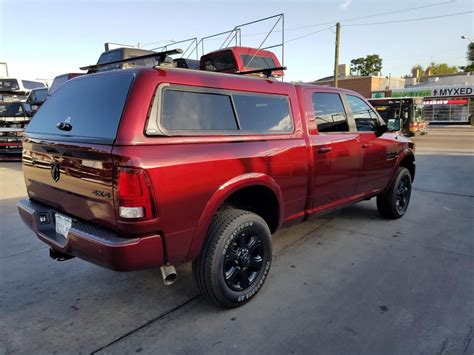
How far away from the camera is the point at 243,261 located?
10.0 ft

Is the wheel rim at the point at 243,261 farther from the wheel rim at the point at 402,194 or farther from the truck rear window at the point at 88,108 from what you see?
the wheel rim at the point at 402,194

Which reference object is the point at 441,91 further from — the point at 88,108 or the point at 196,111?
the point at 88,108

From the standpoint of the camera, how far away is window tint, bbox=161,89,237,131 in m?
2.55

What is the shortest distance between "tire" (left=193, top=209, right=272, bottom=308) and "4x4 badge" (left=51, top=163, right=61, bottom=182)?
4.12ft

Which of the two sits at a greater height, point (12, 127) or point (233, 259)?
point (12, 127)

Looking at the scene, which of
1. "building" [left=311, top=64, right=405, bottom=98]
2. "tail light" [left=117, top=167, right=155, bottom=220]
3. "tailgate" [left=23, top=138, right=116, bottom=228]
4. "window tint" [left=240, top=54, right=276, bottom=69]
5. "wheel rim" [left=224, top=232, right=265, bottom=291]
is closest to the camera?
"tail light" [left=117, top=167, right=155, bottom=220]

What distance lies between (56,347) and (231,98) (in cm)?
230

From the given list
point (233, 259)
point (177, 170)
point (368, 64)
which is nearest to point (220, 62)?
point (233, 259)

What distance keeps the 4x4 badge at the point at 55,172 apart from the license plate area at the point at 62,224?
303mm

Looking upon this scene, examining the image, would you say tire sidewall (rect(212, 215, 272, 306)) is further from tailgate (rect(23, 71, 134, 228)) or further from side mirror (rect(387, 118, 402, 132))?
side mirror (rect(387, 118, 402, 132))

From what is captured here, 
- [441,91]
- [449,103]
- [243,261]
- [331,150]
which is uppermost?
[441,91]

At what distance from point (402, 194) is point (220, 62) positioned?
6.68 m

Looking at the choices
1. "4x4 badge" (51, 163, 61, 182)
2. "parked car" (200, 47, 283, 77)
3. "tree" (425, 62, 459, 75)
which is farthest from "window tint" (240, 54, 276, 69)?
"tree" (425, 62, 459, 75)

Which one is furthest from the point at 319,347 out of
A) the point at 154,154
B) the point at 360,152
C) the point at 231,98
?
the point at 360,152
